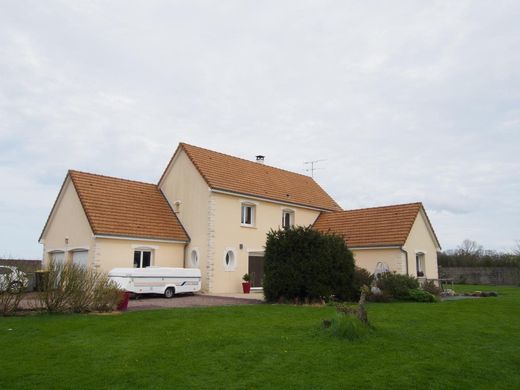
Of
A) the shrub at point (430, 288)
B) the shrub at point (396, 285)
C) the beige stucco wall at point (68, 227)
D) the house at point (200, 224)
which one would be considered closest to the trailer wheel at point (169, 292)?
the house at point (200, 224)

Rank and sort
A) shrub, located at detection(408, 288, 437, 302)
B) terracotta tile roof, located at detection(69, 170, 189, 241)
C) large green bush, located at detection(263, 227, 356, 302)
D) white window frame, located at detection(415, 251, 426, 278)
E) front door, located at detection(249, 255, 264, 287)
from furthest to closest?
front door, located at detection(249, 255, 264, 287) < white window frame, located at detection(415, 251, 426, 278) < terracotta tile roof, located at detection(69, 170, 189, 241) < shrub, located at detection(408, 288, 437, 302) < large green bush, located at detection(263, 227, 356, 302)

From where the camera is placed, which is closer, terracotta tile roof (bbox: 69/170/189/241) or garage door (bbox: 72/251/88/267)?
terracotta tile roof (bbox: 69/170/189/241)

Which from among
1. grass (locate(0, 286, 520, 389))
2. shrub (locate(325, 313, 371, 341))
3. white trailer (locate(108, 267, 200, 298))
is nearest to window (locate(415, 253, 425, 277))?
white trailer (locate(108, 267, 200, 298))

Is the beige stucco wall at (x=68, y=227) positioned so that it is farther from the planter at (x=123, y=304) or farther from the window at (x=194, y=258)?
the planter at (x=123, y=304)

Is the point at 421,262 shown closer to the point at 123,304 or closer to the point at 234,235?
the point at 234,235

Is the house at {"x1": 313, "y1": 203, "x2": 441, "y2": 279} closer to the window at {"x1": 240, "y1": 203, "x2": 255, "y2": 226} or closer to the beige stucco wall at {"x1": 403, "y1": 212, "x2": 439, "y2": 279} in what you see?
the beige stucco wall at {"x1": 403, "y1": 212, "x2": 439, "y2": 279}

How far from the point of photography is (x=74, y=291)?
13883mm

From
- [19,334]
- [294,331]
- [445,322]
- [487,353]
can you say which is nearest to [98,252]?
[19,334]

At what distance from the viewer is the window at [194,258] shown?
25.2 meters

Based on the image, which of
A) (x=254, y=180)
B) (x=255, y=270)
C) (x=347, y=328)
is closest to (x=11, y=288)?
(x=347, y=328)

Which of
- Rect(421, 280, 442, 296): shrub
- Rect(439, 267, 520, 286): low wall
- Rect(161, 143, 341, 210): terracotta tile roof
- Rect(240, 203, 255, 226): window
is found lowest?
Rect(421, 280, 442, 296): shrub

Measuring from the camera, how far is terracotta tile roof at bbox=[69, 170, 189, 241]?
74.0ft

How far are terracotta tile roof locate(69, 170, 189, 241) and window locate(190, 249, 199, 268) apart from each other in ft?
3.02

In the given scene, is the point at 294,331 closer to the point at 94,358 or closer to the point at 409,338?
the point at 409,338
